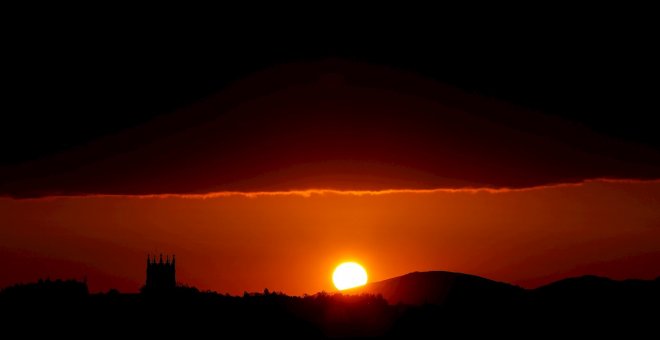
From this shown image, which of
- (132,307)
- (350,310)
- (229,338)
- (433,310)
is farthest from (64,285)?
(433,310)

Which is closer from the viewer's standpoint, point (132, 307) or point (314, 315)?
point (132, 307)

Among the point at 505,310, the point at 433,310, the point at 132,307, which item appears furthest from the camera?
the point at 505,310

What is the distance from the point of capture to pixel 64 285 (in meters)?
167

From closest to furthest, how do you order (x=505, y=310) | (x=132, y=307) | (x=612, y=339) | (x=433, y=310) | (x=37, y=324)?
1. (x=37, y=324)
2. (x=132, y=307)
3. (x=612, y=339)
4. (x=433, y=310)
5. (x=505, y=310)

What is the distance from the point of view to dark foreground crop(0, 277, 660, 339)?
456 ft

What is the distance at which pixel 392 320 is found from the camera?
17038cm

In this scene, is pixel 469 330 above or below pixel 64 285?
below

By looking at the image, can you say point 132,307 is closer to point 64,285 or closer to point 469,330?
point 64,285

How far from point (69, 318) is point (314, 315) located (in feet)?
158

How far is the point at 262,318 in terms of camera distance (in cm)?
16112

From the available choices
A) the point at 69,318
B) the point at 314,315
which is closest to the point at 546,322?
the point at 314,315

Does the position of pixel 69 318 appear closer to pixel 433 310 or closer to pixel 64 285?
pixel 64 285

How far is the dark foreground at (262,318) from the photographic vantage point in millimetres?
139125

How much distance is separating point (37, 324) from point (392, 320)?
216 ft
